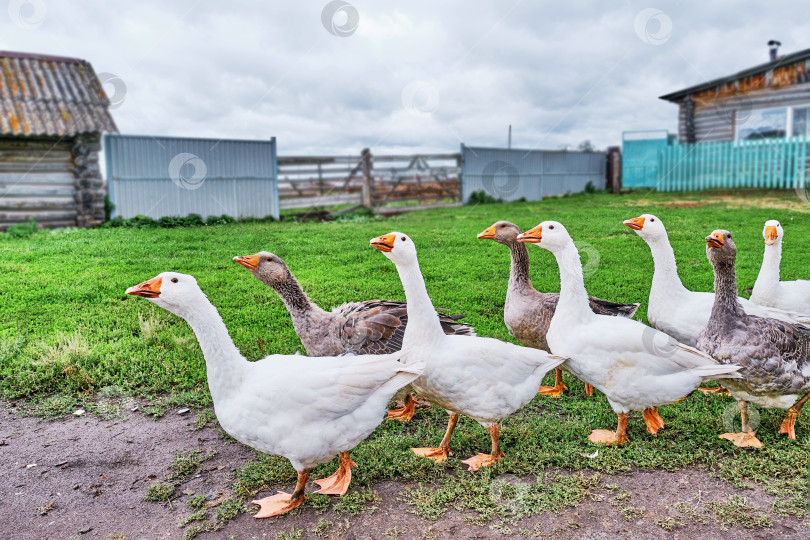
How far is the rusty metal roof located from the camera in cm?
1349

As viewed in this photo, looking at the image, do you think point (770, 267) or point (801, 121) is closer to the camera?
point (770, 267)

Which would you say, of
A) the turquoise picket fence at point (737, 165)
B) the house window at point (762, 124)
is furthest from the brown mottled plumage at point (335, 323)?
the house window at point (762, 124)

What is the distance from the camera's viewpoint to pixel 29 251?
34.8 feet

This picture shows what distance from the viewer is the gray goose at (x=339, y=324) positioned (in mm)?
5027

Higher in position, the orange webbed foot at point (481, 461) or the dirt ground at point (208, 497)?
the orange webbed foot at point (481, 461)

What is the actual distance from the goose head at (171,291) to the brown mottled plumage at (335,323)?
1.41 meters

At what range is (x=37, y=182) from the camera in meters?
14.1

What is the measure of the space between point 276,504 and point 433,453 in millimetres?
1172

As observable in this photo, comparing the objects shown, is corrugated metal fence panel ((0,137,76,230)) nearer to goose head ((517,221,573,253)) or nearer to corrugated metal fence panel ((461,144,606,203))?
corrugated metal fence panel ((461,144,606,203))

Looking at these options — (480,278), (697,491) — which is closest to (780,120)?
(480,278)

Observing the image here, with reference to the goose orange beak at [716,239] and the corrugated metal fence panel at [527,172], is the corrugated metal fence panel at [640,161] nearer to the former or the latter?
the corrugated metal fence panel at [527,172]

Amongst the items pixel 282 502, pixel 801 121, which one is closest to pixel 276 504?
pixel 282 502

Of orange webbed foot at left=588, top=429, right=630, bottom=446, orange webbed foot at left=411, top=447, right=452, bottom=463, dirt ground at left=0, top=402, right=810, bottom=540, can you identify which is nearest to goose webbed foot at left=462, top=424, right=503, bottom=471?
orange webbed foot at left=411, top=447, right=452, bottom=463

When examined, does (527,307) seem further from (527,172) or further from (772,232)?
(527,172)
